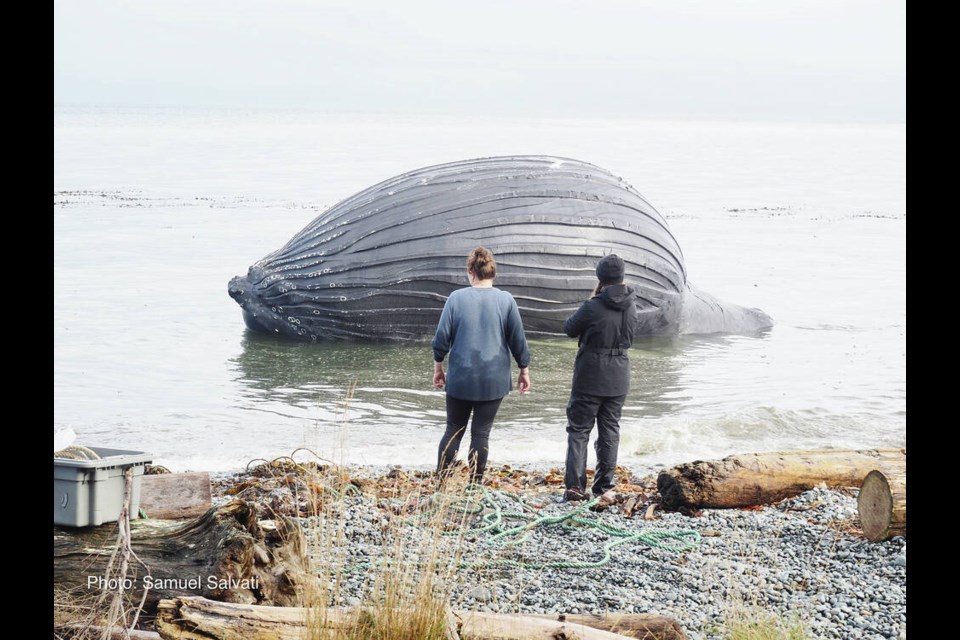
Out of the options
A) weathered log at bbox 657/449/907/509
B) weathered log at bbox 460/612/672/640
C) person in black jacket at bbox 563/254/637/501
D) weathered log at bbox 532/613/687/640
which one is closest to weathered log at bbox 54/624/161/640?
weathered log at bbox 460/612/672/640

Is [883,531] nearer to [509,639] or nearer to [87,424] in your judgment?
[509,639]

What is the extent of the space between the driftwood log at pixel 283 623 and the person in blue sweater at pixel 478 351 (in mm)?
3194

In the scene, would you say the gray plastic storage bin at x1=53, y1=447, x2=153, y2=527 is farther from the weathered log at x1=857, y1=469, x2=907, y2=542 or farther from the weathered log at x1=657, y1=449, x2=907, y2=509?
the weathered log at x1=857, y1=469, x2=907, y2=542

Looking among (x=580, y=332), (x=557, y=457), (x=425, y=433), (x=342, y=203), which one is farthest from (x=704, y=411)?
(x=342, y=203)

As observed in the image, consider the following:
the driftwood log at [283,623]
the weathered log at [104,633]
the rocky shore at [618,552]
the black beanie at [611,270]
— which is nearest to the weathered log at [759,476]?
the rocky shore at [618,552]

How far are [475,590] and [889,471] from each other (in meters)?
2.53

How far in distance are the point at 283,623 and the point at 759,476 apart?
12.6 feet

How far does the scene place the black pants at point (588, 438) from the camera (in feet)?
24.7

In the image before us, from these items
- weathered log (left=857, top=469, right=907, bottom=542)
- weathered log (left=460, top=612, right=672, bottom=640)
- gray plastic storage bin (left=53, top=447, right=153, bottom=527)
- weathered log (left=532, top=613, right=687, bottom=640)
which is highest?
gray plastic storage bin (left=53, top=447, right=153, bottom=527)

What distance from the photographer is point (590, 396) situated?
766cm

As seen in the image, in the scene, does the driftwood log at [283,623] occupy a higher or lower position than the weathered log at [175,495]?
lower

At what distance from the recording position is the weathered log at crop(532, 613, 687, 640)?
4.55m

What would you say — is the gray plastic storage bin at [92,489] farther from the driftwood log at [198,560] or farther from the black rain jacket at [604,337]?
the black rain jacket at [604,337]

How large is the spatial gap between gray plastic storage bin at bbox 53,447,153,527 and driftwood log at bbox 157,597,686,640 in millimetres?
910
